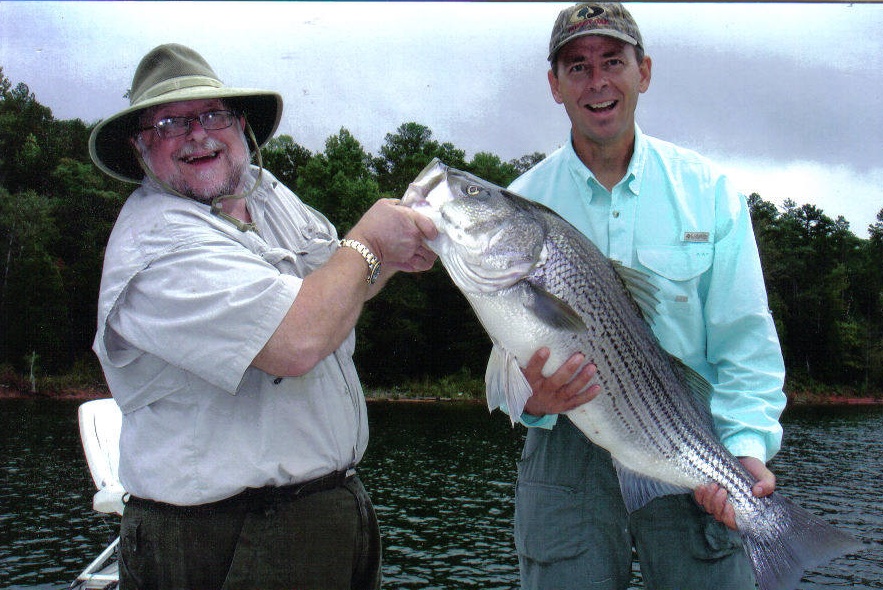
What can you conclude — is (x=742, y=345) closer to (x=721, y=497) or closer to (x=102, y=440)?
(x=721, y=497)

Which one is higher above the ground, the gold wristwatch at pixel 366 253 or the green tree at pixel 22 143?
the green tree at pixel 22 143

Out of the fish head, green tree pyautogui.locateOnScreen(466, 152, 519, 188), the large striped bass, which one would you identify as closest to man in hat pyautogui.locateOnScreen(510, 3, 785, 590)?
the large striped bass

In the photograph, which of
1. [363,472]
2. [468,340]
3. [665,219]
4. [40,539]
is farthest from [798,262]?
[665,219]

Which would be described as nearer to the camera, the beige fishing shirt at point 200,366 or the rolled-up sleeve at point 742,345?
the beige fishing shirt at point 200,366

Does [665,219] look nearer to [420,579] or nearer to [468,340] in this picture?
[420,579]

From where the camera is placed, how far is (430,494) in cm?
2792

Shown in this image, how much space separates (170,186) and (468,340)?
189 ft

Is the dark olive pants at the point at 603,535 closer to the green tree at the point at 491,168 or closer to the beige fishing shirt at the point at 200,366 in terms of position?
the beige fishing shirt at the point at 200,366

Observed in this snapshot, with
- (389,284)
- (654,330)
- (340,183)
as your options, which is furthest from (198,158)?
(389,284)

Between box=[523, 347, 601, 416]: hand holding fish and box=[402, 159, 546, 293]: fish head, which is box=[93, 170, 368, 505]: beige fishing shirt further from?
box=[523, 347, 601, 416]: hand holding fish

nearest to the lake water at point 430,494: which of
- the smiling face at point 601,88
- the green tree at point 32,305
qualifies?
the green tree at point 32,305

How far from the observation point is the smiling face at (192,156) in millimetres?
3758

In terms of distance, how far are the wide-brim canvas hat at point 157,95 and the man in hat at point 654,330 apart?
1732mm

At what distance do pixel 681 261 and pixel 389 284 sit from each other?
54.7m
